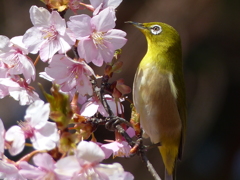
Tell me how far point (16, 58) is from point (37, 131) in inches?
19.1

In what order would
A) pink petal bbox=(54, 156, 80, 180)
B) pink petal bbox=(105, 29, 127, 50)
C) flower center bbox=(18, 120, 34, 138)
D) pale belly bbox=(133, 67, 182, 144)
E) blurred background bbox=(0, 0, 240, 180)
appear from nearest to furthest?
pink petal bbox=(54, 156, 80, 180)
flower center bbox=(18, 120, 34, 138)
pink petal bbox=(105, 29, 127, 50)
pale belly bbox=(133, 67, 182, 144)
blurred background bbox=(0, 0, 240, 180)

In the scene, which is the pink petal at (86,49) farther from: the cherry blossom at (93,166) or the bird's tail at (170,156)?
the bird's tail at (170,156)

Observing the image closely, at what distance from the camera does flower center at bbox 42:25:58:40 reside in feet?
4.89

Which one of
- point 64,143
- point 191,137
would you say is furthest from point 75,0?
point 191,137

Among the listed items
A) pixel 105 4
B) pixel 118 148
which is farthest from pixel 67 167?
pixel 105 4

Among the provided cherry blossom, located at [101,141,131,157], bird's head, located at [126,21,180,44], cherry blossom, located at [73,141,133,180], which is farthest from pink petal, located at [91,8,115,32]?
bird's head, located at [126,21,180,44]

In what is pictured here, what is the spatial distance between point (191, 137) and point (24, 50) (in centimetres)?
412

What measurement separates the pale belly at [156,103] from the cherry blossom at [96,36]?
689mm

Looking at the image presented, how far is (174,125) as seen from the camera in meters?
2.39

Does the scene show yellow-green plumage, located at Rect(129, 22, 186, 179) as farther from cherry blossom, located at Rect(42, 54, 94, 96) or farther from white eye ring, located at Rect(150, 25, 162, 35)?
cherry blossom, located at Rect(42, 54, 94, 96)

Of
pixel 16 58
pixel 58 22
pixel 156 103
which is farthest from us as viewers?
pixel 156 103

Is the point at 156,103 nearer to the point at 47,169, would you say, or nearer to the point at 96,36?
the point at 96,36

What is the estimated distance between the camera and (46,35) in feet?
4.95

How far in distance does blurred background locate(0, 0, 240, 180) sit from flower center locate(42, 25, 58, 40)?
3.47 meters
